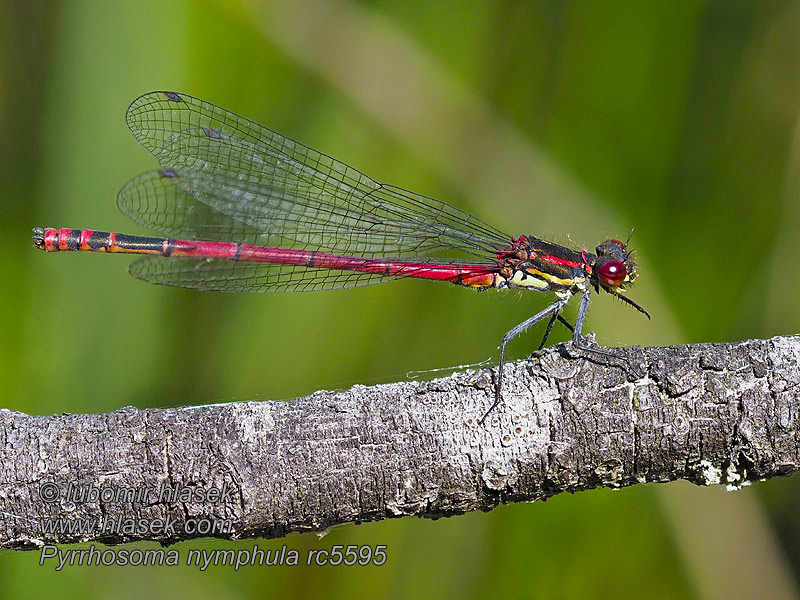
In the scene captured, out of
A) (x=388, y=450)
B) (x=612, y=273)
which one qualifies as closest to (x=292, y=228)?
(x=612, y=273)

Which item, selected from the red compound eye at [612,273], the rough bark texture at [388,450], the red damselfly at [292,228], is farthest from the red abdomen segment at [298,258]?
the rough bark texture at [388,450]

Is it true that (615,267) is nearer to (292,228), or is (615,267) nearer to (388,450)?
(292,228)

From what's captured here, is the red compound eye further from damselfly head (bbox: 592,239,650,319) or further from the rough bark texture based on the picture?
the rough bark texture

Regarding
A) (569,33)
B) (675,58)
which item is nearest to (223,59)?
(569,33)

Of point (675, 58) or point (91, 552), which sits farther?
point (675, 58)

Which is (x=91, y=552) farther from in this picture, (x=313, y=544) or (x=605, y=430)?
(x=605, y=430)

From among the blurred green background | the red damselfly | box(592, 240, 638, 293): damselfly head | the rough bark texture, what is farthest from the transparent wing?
the rough bark texture
